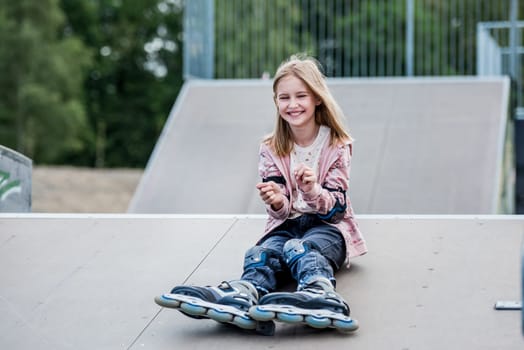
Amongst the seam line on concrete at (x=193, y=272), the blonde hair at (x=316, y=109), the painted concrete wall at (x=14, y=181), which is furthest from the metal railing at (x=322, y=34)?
the blonde hair at (x=316, y=109)

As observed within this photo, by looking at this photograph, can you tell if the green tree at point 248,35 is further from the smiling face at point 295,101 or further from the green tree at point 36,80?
the green tree at point 36,80

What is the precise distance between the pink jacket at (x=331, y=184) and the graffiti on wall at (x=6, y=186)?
209 cm

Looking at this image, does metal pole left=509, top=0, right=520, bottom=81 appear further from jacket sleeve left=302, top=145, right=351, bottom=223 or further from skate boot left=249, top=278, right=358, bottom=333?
skate boot left=249, top=278, right=358, bottom=333

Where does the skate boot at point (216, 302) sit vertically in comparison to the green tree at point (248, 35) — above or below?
below

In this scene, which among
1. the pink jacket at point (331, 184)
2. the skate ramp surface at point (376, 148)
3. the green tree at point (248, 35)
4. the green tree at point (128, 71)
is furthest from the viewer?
the green tree at point (128, 71)

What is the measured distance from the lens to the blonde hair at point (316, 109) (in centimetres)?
406

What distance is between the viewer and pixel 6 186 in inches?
219

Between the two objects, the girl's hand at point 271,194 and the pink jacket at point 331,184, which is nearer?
the girl's hand at point 271,194

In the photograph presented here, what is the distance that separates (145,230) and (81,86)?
36.0 metres

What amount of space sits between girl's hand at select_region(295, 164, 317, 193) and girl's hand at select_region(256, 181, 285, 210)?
0.15 meters

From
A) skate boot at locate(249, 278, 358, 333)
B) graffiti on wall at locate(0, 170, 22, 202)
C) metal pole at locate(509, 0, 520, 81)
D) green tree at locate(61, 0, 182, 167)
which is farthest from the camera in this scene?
green tree at locate(61, 0, 182, 167)

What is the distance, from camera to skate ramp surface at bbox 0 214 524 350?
3369mm

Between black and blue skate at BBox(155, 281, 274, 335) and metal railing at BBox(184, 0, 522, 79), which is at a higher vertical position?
metal railing at BBox(184, 0, 522, 79)

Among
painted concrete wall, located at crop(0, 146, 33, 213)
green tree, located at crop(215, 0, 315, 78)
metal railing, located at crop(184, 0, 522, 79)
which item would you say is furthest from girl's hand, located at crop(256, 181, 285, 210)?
green tree, located at crop(215, 0, 315, 78)
